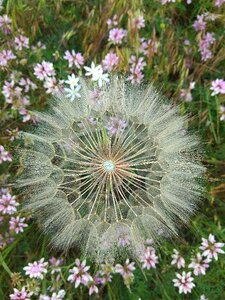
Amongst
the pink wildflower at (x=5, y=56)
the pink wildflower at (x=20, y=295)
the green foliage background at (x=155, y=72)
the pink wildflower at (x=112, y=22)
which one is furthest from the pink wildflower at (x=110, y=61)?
the pink wildflower at (x=20, y=295)

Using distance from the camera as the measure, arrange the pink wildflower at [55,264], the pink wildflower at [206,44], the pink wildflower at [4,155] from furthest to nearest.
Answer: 1. the pink wildflower at [206,44]
2. the pink wildflower at [4,155]
3. the pink wildflower at [55,264]

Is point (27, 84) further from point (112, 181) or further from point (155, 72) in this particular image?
point (112, 181)

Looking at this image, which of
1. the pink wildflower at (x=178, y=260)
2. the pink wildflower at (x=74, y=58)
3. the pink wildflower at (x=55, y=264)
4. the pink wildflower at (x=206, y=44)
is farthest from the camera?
the pink wildflower at (x=206, y=44)

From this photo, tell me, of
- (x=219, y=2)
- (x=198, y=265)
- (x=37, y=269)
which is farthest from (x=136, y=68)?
(x=37, y=269)

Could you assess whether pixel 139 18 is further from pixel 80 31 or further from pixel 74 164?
pixel 74 164

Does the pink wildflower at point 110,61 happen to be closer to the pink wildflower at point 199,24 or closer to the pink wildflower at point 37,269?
the pink wildflower at point 199,24
